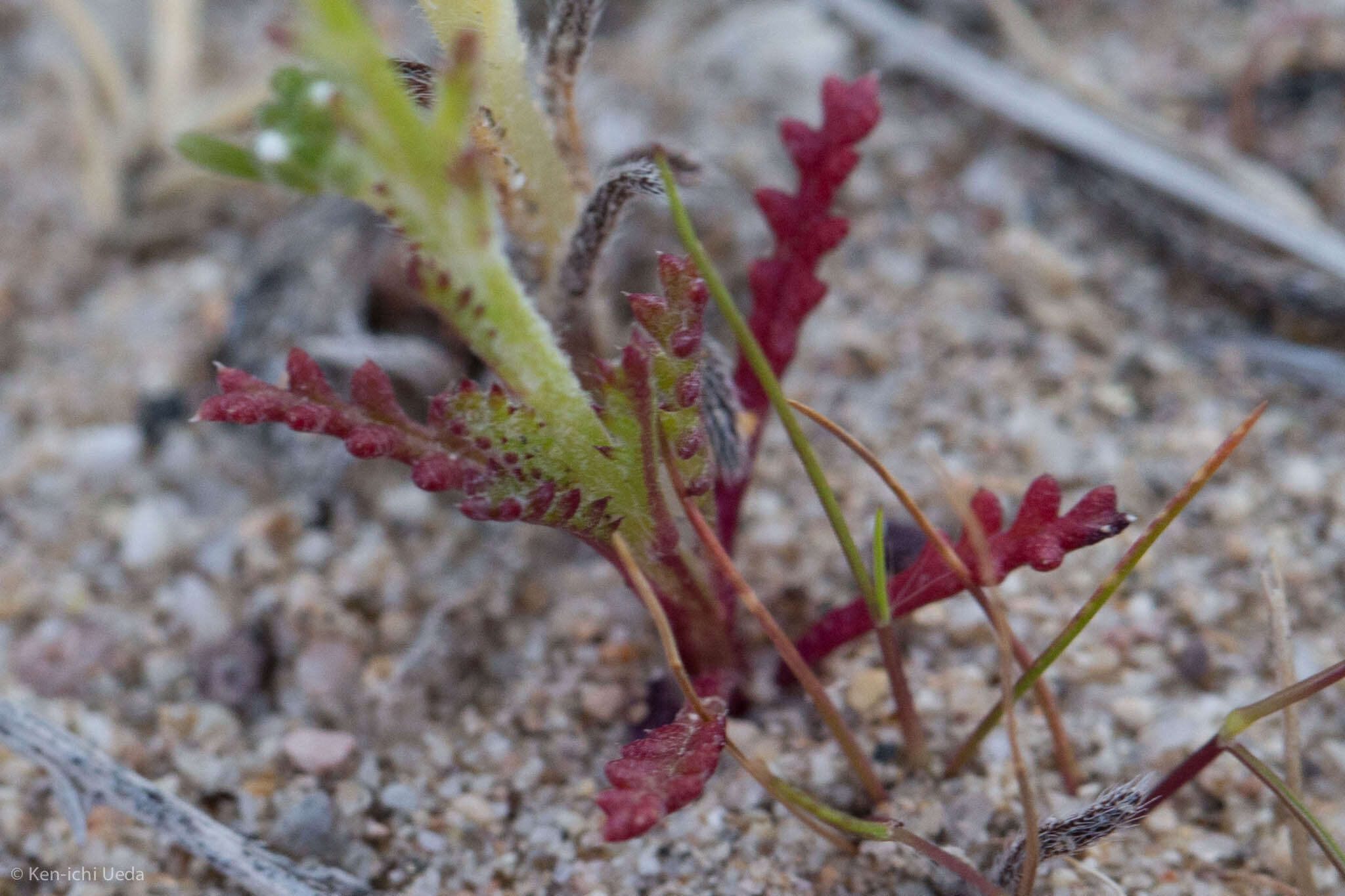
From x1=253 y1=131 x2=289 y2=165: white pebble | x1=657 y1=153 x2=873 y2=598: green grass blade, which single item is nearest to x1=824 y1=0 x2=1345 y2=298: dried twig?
x1=657 y1=153 x2=873 y2=598: green grass blade

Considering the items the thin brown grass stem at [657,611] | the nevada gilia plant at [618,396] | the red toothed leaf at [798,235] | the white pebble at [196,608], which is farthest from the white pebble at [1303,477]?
the white pebble at [196,608]

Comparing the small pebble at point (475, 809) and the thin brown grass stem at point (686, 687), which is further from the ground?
the thin brown grass stem at point (686, 687)

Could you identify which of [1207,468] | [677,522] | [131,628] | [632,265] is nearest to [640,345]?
[677,522]

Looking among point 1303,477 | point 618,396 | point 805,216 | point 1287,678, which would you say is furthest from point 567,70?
point 1303,477

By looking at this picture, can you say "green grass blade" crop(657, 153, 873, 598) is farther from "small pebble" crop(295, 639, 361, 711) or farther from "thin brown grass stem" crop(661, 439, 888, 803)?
"small pebble" crop(295, 639, 361, 711)

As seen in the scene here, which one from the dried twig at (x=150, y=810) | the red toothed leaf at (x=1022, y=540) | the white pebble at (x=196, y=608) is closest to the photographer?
the red toothed leaf at (x=1022, y=540)

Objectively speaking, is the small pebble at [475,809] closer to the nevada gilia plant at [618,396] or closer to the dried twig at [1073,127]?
the nevada gilia plant at [618,396]

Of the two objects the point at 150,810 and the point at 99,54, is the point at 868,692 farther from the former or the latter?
the point at 99,54
